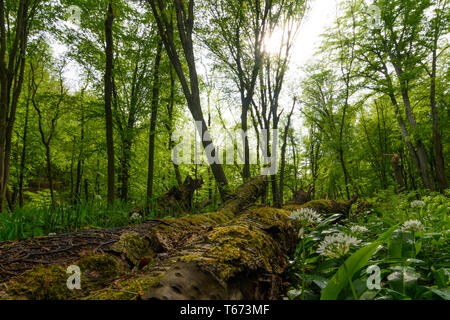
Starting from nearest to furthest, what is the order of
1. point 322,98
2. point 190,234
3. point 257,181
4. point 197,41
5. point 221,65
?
1. point 190,234
2. point 257,181
3. point 197,41
4. point 221,65
5. point 322,98

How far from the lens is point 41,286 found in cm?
109

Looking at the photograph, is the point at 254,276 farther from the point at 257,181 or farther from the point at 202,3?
the point at 202,3

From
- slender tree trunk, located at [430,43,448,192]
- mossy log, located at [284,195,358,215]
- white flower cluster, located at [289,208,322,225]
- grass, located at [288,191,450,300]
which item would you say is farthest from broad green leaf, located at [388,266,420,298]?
slender tree trunk, located at [430,43,448,192]

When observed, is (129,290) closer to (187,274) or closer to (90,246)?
(187,274)

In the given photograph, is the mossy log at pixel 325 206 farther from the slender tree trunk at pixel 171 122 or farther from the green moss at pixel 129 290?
the slender tree trunk at pixel 171 122

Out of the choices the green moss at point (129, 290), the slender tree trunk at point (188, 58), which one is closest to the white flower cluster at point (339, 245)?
the green moss at point (129, 290)

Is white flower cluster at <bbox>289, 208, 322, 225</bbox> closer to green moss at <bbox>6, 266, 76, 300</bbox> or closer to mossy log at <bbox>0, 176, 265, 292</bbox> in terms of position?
mossy log at <bbox>0, 176, 265, 292</bbox>

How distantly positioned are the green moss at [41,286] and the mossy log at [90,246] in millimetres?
323

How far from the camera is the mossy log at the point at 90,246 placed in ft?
5.17

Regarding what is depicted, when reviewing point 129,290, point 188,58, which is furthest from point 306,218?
point 188,58

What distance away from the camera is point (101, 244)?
181 centimetres

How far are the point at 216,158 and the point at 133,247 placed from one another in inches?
151
